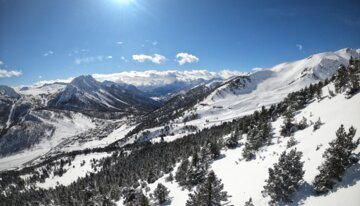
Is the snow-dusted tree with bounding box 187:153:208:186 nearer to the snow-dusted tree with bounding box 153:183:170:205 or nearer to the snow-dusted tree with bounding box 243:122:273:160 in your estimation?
the snow-dusted tree with bounding box 153:183:170:205

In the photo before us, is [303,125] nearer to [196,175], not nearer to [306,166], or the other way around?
[306,166]

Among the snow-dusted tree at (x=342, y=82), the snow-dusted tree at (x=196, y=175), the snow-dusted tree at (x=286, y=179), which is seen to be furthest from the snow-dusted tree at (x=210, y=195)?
the snow-dusted tree at (x=342, y=82)

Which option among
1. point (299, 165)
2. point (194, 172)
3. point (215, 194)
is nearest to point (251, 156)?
point (194, 172)

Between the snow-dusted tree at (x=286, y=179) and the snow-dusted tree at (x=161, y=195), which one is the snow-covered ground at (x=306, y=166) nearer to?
the snow-dusted tree at (x=286, y=179)

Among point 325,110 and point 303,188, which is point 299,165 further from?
point 325,110

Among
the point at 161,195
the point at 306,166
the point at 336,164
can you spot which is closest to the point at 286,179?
the point at 306,166

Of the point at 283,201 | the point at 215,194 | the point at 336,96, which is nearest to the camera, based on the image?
the point at 283,201
